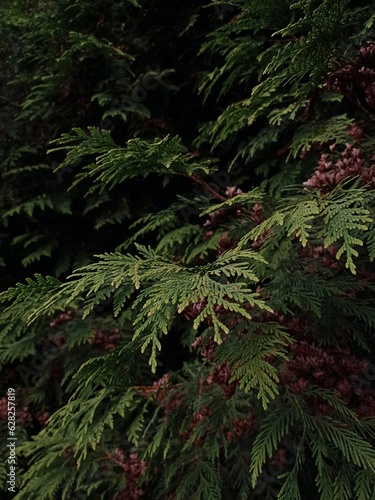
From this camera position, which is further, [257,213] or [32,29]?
[32,29]

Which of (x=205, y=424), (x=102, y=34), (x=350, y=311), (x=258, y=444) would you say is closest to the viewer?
(x=258, y=444)

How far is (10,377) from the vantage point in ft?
9.89

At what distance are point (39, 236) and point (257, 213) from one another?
1844 mm

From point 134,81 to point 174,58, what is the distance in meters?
0.32

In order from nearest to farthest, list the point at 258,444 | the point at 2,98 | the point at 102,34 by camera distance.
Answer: the point at 258,444 < the point at 102,34 < the point at 2,98

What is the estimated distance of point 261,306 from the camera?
1240 millimetres

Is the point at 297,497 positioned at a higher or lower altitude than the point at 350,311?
lower

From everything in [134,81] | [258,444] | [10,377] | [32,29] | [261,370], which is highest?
[32,29]

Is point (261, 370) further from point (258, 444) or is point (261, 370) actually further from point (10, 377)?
point (10, 377)

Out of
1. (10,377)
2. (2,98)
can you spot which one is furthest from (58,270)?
(2,98)

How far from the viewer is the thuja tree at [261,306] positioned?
1.40m

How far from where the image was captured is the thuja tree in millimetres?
1399

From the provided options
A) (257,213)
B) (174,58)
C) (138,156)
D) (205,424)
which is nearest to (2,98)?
(174,58)

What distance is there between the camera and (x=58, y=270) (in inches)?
119
